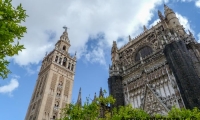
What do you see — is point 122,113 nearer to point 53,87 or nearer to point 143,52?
point 143,52

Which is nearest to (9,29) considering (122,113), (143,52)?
(122,113)

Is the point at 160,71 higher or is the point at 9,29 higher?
the point at 160,71

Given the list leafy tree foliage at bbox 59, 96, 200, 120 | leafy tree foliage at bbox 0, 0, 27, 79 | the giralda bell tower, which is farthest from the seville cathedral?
leafy tree foliage at bbox 0, 0, 27, 79

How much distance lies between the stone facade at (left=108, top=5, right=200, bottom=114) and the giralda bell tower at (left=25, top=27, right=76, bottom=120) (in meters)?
13.0

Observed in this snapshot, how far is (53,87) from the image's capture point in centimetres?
3275

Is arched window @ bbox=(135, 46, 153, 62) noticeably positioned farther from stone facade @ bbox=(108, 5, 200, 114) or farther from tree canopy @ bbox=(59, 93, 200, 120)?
tree canopy @ bbox=(59, 93, 200, 120)

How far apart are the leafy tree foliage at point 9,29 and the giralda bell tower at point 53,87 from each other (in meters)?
23.9

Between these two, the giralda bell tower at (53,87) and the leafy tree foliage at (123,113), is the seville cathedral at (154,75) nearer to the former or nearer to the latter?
the giralda bell tower at (53,87)

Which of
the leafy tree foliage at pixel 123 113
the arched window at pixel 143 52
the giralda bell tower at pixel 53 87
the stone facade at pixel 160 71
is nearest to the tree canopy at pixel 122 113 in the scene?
the leafy tree foliage at pixel 123 113

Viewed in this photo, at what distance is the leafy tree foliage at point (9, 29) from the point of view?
18.6 ft

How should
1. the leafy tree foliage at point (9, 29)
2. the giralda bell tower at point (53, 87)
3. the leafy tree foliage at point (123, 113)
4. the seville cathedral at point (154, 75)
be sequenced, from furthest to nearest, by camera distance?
the giralda bell tower at point (53, 87) < the seville cathedral at point (154, 75) < the leafy tree foliage at point (123, 113) < the leafy tree foliage at point (9, 29)

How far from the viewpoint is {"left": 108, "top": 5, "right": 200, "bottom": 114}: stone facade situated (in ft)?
50.9

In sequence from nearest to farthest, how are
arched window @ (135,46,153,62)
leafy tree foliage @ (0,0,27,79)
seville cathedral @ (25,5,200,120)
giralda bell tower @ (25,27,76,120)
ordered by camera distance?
leafy tree foliage @ (0,0,27,79) → seville cathedral @ (25,5,200,120) → arched window @ (135,46,153,62) → giralda bell tower @ (25,27,76,120)

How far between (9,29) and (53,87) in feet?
92.0
